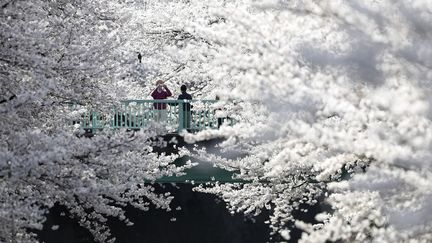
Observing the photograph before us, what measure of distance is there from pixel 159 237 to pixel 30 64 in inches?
439

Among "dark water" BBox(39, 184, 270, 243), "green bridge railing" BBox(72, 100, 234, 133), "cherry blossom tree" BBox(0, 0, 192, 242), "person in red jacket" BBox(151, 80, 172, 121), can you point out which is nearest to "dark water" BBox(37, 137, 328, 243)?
"dark water" BBox(39, 184, 270, 243)

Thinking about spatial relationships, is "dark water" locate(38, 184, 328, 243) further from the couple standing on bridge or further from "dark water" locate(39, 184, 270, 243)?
the couple standing on bridge

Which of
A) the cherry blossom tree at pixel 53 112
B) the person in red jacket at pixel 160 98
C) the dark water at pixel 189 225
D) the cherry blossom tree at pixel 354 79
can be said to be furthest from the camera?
the dark water at pixel 189 225

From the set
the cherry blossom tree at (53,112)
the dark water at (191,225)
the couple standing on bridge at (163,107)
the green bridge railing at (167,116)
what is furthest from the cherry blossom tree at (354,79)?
the dark water at (191,225)

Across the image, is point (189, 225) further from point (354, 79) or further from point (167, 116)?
point (354, 79)

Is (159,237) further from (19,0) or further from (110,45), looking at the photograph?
(19,0)

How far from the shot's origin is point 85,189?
8172 millimetres

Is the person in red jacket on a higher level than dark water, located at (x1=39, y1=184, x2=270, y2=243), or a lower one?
higher

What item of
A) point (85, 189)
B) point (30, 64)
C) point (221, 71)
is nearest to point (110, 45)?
point (30, 64)

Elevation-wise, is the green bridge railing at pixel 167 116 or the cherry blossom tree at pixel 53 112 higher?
the cherry blossom tree at pixel 53 112

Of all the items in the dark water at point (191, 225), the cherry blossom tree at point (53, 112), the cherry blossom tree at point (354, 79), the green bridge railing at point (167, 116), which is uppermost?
the cherry blossom tree at point (354, 79)

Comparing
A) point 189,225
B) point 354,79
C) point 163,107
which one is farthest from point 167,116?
point 354,79

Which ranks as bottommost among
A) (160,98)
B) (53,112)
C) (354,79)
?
(160,98)

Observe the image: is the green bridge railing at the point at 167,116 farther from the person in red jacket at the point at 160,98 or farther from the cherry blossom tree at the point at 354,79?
the cherry blossom tree at the point at 354,79
